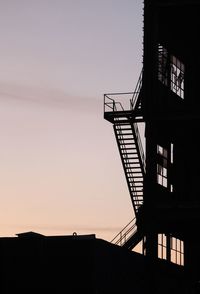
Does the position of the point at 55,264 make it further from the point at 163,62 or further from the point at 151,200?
the point at 163,62

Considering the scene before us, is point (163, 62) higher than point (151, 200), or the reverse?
point (163, 62)

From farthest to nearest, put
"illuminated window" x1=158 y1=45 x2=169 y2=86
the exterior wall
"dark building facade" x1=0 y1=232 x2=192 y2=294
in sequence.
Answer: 1. "illuminated window" x1=158 y1=45 x2=169 y2=86
2. the exterior wall
3. "dark building facade" x1=0 y1=232 x2=192 y2=294

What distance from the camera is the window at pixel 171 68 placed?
1816 inches

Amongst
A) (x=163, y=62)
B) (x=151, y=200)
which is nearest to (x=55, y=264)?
(x=151, y=200)

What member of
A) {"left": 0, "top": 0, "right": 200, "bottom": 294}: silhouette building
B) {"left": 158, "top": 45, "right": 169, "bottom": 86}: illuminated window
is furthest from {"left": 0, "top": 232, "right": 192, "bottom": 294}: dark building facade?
{"left": 158, "top": 45, "right": 169, "bottom": 86}: illuminated window

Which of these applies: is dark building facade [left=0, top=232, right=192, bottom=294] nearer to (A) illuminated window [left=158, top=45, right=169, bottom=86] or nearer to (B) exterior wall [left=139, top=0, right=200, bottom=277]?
(B) exterior wall [left=139, top=0, right=200, bottom=277]

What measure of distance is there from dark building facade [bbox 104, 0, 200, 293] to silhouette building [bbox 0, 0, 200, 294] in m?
0.04

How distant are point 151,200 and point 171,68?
40.1 ft

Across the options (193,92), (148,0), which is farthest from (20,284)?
(193,92)

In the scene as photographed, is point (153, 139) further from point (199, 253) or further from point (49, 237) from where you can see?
point (199, 253)

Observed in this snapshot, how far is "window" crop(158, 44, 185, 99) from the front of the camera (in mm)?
46138

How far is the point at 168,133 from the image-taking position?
146 ft

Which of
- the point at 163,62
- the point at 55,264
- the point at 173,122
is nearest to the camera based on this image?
the point at 55,264

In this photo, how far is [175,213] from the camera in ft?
122
